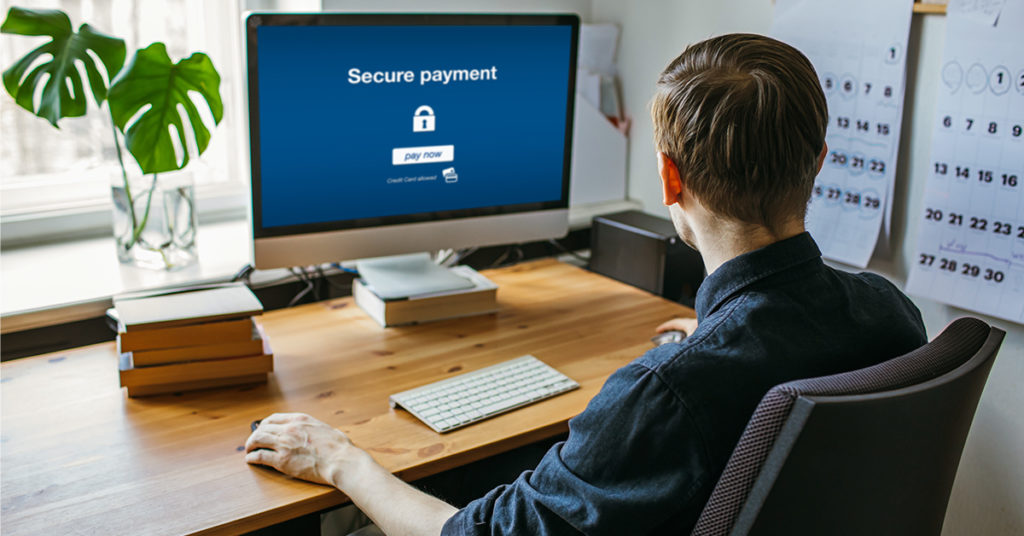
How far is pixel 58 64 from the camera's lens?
5.16ft

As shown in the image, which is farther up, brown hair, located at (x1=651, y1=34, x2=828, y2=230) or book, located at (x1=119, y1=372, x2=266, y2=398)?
brown hair, located at (x1=651, y1=34, x2=828, y2=230)

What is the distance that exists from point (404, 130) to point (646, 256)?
64 centimetres

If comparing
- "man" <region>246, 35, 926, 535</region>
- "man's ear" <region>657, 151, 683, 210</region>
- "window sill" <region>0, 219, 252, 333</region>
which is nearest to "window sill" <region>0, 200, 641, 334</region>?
"window sill" <region>0, 219, 252, 333</region>

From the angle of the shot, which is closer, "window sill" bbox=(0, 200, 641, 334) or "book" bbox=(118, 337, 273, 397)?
"book" bbox=(118, 337, 273, 397)

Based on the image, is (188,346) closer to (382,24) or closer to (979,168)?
(382,24)

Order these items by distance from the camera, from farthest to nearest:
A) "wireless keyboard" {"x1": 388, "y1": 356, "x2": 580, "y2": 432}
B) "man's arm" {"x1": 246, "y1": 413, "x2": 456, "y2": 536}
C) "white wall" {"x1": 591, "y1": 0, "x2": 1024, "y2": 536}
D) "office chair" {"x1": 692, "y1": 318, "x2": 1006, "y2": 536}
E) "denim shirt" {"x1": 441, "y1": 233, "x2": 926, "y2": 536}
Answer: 1. "white wall" {"x1": 591, "y1": 0, "x2": 1024, "y2": 536}
2. "wireless keyboard" {"x1": 388, "y1": 356, "x2": 580, "y2": 432}
3. "man's arm" {"x1": 246, "y1": 413, "x2": 456, "y2": 536}
4. "denim shirt" {"x1": 441, "y1": 233, "x2": 926, "y2": 536}
5. "office chair" {"x1": 692, "y1": 318, "x2": 1006, "y2": 536}

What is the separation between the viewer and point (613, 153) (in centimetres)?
240

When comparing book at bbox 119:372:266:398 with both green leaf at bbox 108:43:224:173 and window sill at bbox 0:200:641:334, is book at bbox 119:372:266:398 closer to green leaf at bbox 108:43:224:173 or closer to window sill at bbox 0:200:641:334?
window sill at bbox 0:200:641:334

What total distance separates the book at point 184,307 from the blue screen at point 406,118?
6.8 inches

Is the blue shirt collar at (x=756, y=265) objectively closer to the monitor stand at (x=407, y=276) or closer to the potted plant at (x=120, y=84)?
the monitor stand at (x=407, y=276)

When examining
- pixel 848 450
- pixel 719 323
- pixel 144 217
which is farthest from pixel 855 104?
pixel 144 217

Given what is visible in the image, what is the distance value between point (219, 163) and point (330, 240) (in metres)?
0.63

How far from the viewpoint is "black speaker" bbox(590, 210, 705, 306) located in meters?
2.01

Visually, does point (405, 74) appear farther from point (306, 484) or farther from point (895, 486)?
point (895, 486)
